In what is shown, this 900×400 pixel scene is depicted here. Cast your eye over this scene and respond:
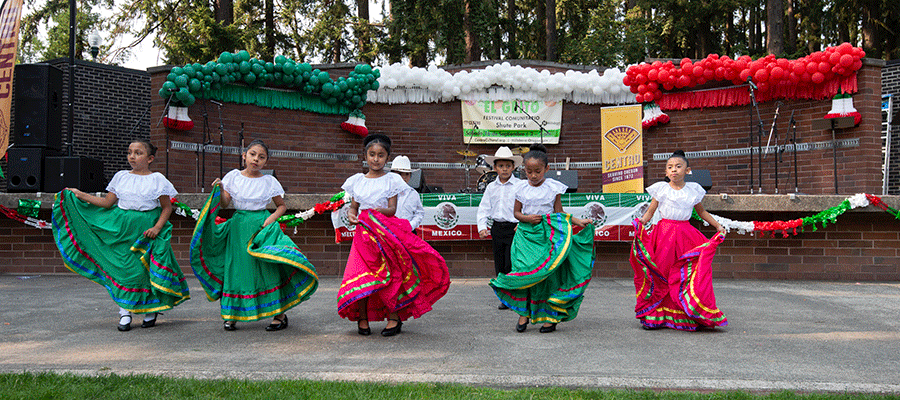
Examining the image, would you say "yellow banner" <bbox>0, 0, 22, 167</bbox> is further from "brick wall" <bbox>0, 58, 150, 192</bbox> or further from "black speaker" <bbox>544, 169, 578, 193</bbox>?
"black speaker" <bbox>544, 169, 578, 193</bbox>

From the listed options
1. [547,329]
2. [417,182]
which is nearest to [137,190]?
[547,329]

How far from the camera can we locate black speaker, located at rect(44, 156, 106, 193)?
1042 cm

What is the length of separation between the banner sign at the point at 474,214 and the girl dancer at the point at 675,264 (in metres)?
3.78

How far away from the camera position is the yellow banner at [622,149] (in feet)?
44.5

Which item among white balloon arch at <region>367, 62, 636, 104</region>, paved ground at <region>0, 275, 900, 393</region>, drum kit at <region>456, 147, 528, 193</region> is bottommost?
paved ground at <region>0, 275, 900, 393</region>

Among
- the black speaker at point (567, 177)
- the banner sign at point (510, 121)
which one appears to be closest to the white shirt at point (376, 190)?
the black speaker at point (567, 177)

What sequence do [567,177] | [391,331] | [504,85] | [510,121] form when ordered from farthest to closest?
1. [510,121]
2. [504,85]
3. [567,177]
4. [391,331]

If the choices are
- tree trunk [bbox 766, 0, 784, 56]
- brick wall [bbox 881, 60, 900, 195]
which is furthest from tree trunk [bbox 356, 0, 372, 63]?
brick wall [bbox 881, 60, 900, 195]

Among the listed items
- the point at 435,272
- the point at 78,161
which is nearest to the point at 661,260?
the point at 435,272

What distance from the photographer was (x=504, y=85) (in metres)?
14.1

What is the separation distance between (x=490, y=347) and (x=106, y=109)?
14917 mm

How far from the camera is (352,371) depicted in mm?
4016

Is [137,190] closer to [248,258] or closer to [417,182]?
[248,258]

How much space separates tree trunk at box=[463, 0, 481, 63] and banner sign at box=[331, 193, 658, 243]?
1157 centimetres
